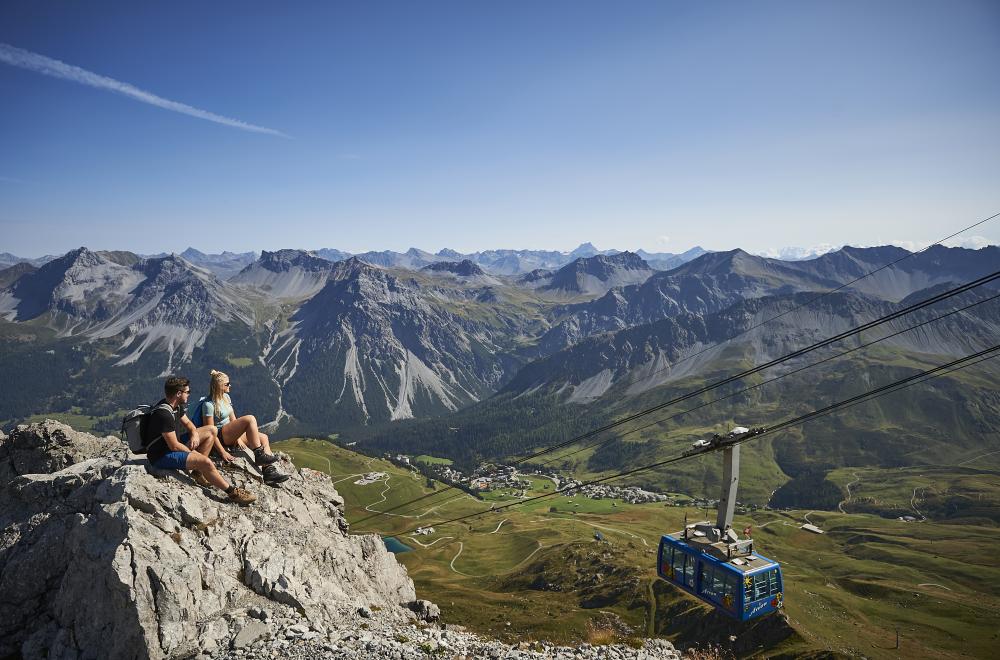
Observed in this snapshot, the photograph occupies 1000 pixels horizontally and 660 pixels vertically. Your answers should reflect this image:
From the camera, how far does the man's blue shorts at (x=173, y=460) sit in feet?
72.6

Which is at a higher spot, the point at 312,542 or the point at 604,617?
the point at 312,542

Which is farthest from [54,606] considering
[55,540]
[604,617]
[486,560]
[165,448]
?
[486,560]

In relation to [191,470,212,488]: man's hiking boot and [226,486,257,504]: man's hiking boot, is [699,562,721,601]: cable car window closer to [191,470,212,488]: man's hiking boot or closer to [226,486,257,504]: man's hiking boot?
[226,486,257,504]: man's hiking boot

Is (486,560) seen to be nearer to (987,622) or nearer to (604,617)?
(604,617)

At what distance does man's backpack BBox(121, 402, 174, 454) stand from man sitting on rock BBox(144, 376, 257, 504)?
0.40 ft

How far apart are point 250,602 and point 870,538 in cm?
23865

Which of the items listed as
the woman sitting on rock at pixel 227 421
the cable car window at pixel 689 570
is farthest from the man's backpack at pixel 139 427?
the cable car window at pixel 689 570

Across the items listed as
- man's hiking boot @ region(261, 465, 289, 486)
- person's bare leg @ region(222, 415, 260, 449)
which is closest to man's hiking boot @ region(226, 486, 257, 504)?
man's hiking boot @ region(261, 465, 289, 486)

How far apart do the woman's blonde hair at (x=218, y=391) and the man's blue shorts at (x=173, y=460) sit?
2509 millimetres

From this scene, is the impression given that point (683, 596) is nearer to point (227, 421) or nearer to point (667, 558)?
point (667, 558)

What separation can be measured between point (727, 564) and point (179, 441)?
2722cm

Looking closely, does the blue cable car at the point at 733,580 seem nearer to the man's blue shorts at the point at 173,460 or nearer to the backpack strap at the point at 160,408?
the man's blue shorts at the point at 173,460

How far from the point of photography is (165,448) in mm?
22047

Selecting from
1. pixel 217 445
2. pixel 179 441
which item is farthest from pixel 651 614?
pixel 179 441
